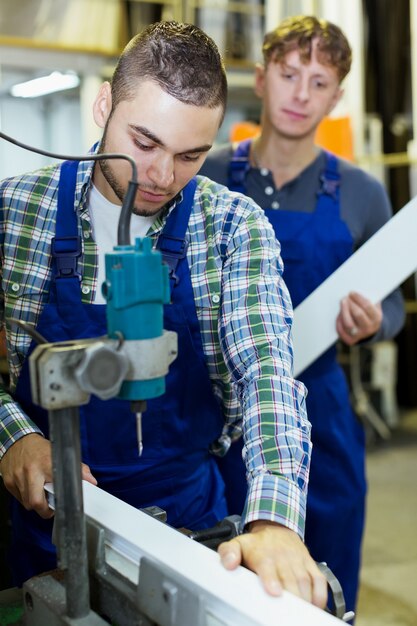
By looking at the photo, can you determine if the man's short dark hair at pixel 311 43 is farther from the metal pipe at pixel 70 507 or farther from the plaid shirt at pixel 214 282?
the metal pipe at pixel 70 507

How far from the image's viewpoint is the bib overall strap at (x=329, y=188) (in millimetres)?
2076

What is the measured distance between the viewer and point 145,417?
1355 mm

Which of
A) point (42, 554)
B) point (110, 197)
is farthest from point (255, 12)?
point (42, 554)

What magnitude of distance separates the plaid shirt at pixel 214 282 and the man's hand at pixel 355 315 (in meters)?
0.58

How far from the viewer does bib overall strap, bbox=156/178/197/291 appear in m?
1.35

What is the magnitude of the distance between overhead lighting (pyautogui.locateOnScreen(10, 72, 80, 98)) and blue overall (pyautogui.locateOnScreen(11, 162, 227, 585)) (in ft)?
9.61

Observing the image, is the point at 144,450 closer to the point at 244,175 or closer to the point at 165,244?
the point at 165,244

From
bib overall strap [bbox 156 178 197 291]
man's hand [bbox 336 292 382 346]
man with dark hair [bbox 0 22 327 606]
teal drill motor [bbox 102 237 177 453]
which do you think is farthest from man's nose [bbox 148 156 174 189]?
man's hand [bbox 336 292 382 346]

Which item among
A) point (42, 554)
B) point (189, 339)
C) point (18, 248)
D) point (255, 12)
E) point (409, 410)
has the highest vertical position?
point (255, 12)

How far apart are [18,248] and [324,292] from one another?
86cm

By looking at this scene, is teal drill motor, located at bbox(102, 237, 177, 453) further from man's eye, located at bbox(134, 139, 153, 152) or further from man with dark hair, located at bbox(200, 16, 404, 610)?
man with dark hair, located at bbox(200, 16, 404, 610)

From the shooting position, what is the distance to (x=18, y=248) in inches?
54.3

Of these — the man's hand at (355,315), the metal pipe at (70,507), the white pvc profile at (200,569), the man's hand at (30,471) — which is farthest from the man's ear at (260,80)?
the metal pipe at (70,507)

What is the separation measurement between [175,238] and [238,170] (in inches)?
31.7
